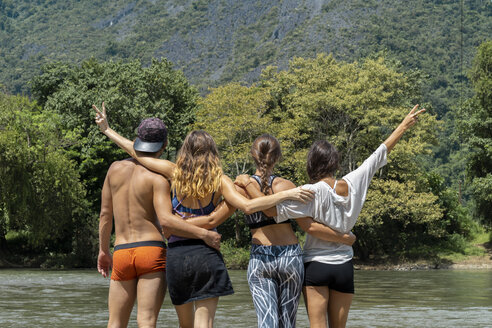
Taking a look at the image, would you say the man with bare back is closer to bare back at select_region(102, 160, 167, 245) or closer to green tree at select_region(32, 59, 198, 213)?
bare back at select_region(102, 160, 167, 245)

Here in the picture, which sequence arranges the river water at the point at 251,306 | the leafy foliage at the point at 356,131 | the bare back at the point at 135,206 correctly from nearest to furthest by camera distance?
the bare back at the point at 135,206 < the river water at the point at 251,306 < the leafy foliage at the point at 356,131

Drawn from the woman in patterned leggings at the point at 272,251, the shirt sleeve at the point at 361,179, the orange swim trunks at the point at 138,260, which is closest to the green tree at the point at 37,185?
the orange swim trunks at the point at 138,260

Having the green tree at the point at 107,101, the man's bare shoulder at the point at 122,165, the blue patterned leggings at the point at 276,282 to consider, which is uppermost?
the green tree at the point at 107,101

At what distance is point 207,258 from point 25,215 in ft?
105

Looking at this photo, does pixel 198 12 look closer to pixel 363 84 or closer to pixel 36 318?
pixel 363 84

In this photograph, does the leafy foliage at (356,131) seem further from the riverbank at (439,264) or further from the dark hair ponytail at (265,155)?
the dark hair ponytail at (265,155)

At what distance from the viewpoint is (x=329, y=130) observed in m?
43.9

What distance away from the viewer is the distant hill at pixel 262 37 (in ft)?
401

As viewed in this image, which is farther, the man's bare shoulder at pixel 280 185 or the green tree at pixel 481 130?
the green tree at pixel 481 130

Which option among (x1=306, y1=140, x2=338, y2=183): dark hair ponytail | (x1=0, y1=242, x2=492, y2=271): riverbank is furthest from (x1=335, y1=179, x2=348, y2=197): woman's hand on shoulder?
(x1=0, y1=242, x2=492, y2=271): riverbank

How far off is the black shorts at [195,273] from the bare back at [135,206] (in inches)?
13.8

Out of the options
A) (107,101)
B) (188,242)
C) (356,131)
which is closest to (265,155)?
(188,242)

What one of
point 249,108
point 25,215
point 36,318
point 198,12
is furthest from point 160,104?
point 198,12

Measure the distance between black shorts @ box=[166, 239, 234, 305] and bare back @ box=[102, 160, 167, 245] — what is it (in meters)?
0.35
